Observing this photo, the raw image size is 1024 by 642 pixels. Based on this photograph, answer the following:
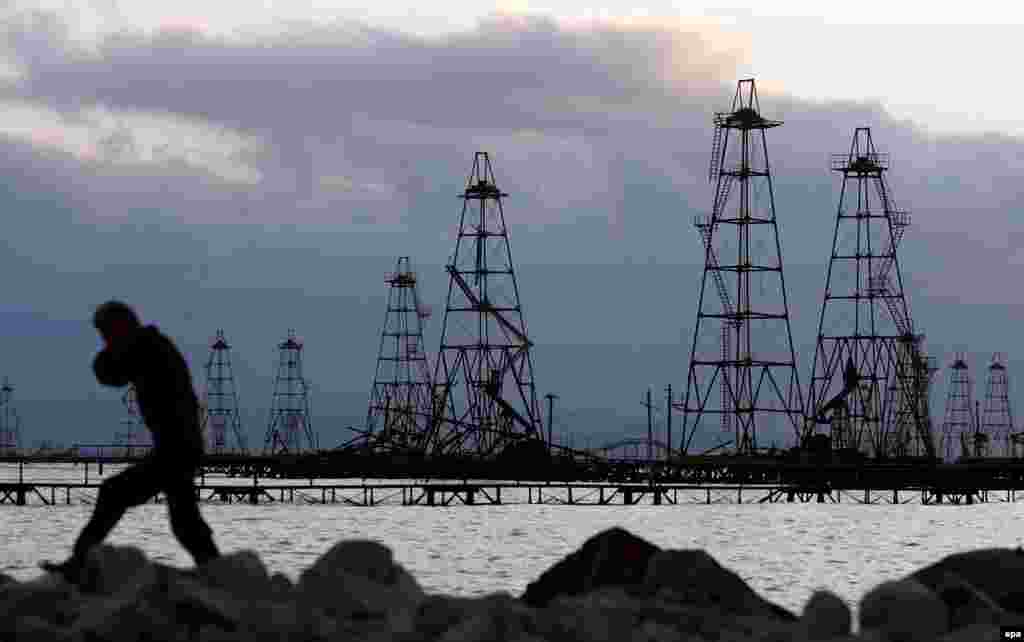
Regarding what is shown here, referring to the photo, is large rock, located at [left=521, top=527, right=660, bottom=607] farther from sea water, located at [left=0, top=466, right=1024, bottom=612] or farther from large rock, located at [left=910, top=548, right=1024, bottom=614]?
sea water, located at [left=0, top=466, right=1024, bottom=612]

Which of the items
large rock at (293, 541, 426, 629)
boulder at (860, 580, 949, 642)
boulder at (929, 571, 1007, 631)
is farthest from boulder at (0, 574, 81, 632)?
boulder at (929, 571, 1007, 631)

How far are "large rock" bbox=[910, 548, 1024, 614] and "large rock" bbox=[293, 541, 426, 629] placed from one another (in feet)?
12.4

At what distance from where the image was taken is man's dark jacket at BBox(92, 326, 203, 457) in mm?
10672

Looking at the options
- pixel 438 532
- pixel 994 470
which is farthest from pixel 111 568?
pixel 994 470

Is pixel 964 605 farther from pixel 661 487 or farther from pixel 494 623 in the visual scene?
pixel 661 487

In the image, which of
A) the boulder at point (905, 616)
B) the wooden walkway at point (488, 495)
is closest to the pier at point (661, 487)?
the wooden walkway at point (488, 495)

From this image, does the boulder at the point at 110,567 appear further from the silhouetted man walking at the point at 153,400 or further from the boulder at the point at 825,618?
the boulder at the point at 825,618

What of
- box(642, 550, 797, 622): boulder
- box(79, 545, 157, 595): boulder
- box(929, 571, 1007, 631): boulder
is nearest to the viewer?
box(79, 545, 157, 595): boulder

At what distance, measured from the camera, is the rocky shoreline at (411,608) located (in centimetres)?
969

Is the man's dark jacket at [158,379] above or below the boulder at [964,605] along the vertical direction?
above

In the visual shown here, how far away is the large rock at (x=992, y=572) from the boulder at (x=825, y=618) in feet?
6.03

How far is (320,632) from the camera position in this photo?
388 inches

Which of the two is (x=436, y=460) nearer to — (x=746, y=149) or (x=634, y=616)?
(x=746, y=149)

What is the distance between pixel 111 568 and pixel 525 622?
2.79 m
